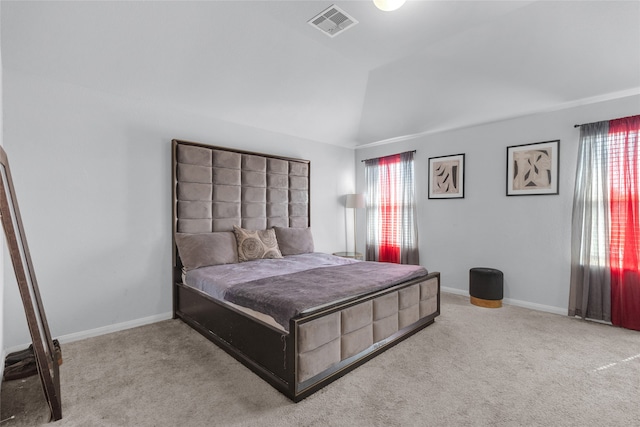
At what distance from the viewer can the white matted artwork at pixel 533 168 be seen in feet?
11.6

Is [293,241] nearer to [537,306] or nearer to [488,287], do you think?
[488,287]

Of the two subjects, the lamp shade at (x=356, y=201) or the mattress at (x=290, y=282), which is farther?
the lamp shade at (x=356, y=201)

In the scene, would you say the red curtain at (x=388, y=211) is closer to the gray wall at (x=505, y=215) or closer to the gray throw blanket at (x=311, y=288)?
the gray wall at (x=505, y=215)

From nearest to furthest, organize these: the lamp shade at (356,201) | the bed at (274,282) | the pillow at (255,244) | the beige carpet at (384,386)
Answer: the beige carpet at (384,386) → the bed at (274,282) → the pillow at (255,244) → the lamp shade at (356,201)

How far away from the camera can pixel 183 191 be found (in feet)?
11.3

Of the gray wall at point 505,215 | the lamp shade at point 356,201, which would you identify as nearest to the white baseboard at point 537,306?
the gray wall at point 505,215

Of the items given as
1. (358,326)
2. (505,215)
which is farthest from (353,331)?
(505,215)

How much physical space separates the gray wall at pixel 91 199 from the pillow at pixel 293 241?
4.57 ft

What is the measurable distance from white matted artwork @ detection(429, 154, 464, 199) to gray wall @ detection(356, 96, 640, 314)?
0.08 metres

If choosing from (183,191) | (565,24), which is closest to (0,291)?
(183,191)

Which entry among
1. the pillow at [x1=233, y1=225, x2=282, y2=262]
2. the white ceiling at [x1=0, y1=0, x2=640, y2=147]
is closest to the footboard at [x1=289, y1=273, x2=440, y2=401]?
the pillow at [x1=233, y1=225, x2=282, y2=262]

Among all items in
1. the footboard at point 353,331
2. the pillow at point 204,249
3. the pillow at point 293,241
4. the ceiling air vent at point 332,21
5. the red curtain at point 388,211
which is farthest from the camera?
the red curtain at point 388,211

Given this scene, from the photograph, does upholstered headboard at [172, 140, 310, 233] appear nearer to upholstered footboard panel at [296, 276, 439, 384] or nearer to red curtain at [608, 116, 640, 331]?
upholstered footboard panel at [296, 276, 439, 384]

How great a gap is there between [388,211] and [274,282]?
308 cm
